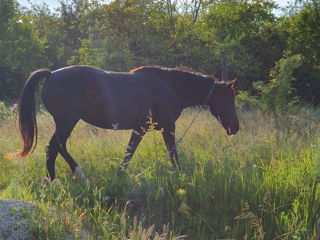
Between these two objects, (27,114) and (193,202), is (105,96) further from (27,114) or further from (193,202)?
(193,202)

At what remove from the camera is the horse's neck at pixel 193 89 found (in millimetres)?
5082

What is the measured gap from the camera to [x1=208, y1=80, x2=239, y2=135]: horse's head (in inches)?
205

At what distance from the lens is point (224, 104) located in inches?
206

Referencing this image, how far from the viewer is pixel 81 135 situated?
6891mm

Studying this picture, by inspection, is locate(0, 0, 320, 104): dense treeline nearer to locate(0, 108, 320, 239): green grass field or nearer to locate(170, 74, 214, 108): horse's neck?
locate(170, 74, 214, 108): horse's neck

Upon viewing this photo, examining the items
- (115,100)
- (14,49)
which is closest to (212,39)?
(115,100)

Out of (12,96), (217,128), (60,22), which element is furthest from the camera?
(60,22)

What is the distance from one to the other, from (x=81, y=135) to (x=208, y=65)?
8335 mm

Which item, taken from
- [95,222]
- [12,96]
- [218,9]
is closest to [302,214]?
[95,222]

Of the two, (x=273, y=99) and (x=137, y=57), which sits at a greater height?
(x=137, y=57)

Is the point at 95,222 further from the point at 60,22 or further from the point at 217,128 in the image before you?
the point at 60,22

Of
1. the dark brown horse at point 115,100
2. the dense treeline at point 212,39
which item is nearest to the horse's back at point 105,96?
the dark brown horse at point 115,100

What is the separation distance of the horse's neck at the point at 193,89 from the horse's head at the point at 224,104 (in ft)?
0.49

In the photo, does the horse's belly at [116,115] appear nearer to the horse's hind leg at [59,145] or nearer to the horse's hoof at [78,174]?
the horse's hind leg at [59,145]
